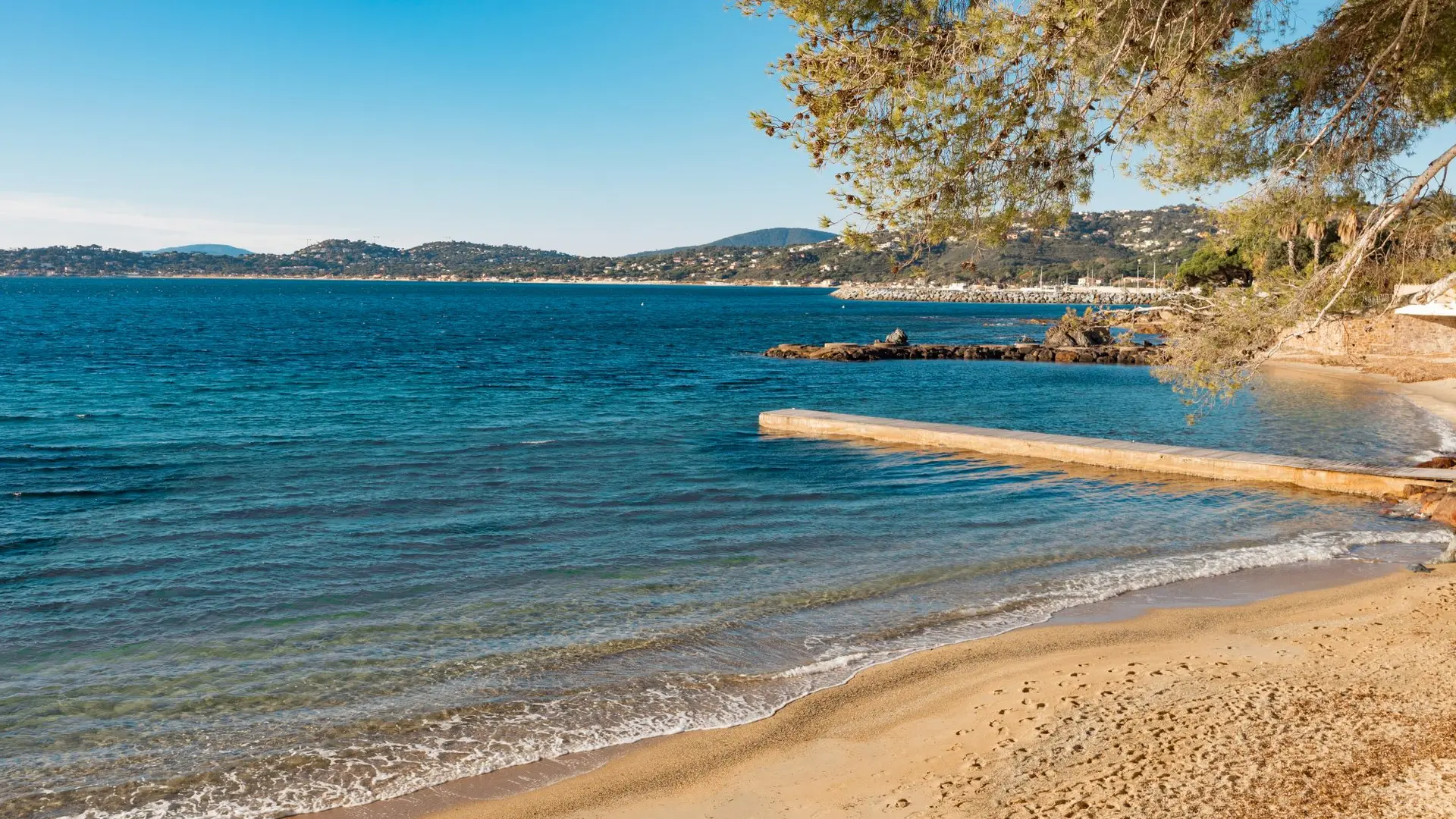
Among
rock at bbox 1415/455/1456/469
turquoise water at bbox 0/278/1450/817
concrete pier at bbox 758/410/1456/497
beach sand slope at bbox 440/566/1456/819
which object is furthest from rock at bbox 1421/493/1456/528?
beach sand slope at bbox 440/566/1456/819

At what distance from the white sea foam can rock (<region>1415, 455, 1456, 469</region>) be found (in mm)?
11088

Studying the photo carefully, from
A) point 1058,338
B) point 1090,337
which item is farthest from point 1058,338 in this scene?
point 1090,337

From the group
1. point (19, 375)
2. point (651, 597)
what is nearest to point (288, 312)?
point (19, 375)

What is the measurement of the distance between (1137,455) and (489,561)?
12.7 m

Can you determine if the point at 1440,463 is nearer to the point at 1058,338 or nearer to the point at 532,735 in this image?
the point at 532,735

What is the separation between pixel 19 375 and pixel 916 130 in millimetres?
38501

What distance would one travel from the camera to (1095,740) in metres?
6.64

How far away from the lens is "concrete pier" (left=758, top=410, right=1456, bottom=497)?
1627cm

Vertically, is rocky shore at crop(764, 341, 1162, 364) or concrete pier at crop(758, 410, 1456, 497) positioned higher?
concrete pier at crop(758, 410, 1456, 497)

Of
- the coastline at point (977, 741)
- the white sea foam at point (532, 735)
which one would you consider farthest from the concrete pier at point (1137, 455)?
the white sea foam at point (532, 735)

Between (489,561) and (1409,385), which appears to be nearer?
(489,561)

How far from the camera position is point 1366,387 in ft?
114

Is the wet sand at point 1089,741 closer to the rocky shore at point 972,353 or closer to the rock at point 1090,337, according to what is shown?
the rocky shore at point 972,353

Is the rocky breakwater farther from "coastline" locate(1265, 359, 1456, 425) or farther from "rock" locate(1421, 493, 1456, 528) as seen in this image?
"rock" locate(1421, 493, 1456, 528)
